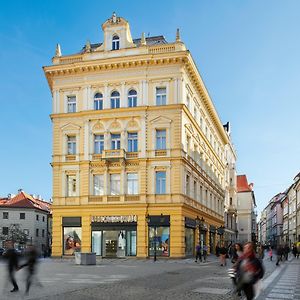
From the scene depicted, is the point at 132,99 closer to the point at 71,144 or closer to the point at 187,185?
the point at 71,144

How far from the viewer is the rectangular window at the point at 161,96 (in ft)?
149

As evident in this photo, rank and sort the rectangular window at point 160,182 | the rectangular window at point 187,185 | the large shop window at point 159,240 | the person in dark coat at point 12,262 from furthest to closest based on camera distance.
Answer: the rectangular window at point 187,185 → the rectangular window at point 160,182 → the large shop window at point 159,240 → the person in dark coat at point 12,262

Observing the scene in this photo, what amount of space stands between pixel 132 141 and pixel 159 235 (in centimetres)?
908

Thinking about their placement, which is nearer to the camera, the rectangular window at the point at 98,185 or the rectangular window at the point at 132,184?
the rectangular window at the point at 132,184

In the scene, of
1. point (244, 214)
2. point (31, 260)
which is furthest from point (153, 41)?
point (244, 214)

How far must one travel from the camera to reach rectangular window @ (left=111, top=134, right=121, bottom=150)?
1800 inches

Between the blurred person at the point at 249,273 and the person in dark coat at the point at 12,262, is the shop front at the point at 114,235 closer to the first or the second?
the person in dark coat at the point at 12,262

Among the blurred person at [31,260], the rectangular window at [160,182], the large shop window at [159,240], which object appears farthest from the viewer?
the rectangular window at [160,182]

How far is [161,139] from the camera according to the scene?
44938 mm

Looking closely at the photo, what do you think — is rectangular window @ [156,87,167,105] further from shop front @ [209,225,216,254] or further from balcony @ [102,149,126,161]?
shop front @ [209,225,216,254]

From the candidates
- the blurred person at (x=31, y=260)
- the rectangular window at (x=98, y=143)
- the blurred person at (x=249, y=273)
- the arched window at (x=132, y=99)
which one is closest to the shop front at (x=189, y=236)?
the rectangular window at (x=98, y=143)

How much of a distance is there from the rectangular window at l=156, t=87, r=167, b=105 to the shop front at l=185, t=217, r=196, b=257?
11.2 metres

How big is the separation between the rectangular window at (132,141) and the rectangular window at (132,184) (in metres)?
2.37

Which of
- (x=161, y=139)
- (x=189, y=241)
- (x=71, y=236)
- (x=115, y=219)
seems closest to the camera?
(x=115, y=219)
